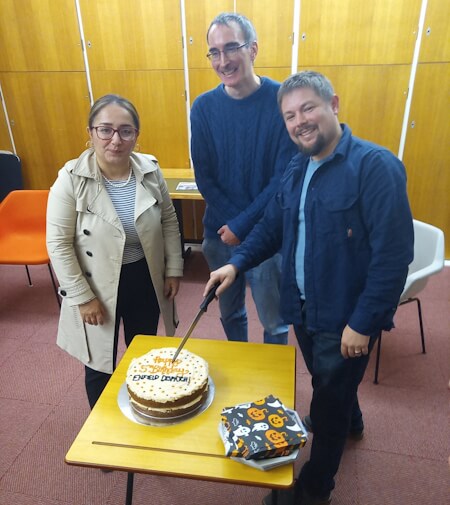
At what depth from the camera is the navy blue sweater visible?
5.85 ft

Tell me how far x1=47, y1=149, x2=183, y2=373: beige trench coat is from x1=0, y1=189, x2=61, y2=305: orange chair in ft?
5.33

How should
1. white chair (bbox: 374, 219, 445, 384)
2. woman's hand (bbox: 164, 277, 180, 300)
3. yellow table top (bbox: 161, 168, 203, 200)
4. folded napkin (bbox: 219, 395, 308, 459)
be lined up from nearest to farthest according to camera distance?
folded napkin (bbox: 219, 395, 308, 459)
woman's hand (bbox: 164, 277, 180, 300)
white chair (bbox: 374, 219, 445, 384)
yellow table top (bbox: 161, 168, 203, 200)

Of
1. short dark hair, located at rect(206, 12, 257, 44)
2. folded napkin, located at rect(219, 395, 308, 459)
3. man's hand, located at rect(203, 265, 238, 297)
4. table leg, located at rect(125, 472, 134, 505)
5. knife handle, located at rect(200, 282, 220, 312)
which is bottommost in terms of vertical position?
table leg, located at rect(125, 472, 134, 505)

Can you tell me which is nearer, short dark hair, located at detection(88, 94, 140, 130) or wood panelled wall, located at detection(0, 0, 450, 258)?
short dark hair, located at detection(88, 94, 140, 130)

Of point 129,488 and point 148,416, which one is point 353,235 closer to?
point 148,416

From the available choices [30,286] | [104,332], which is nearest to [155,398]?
[104,332]

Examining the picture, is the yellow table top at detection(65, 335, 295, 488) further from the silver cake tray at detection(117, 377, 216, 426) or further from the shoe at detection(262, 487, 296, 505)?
the shoe at detection(262, 487, 296, 505)

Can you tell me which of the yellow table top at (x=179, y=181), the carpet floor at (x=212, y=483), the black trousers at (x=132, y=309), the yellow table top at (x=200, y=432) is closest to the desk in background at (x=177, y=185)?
the yellow table top at (x=179, y=181)

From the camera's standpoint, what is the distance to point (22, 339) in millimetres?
2875

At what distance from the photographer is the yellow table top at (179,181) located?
3342mm

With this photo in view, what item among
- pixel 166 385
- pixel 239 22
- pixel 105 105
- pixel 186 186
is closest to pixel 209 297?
pixel 166 385

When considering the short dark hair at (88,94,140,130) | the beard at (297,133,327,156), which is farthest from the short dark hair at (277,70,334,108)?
the short dark hair at (88,94,140,130)

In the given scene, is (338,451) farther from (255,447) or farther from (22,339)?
(22,339)

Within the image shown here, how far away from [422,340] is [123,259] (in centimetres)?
198
